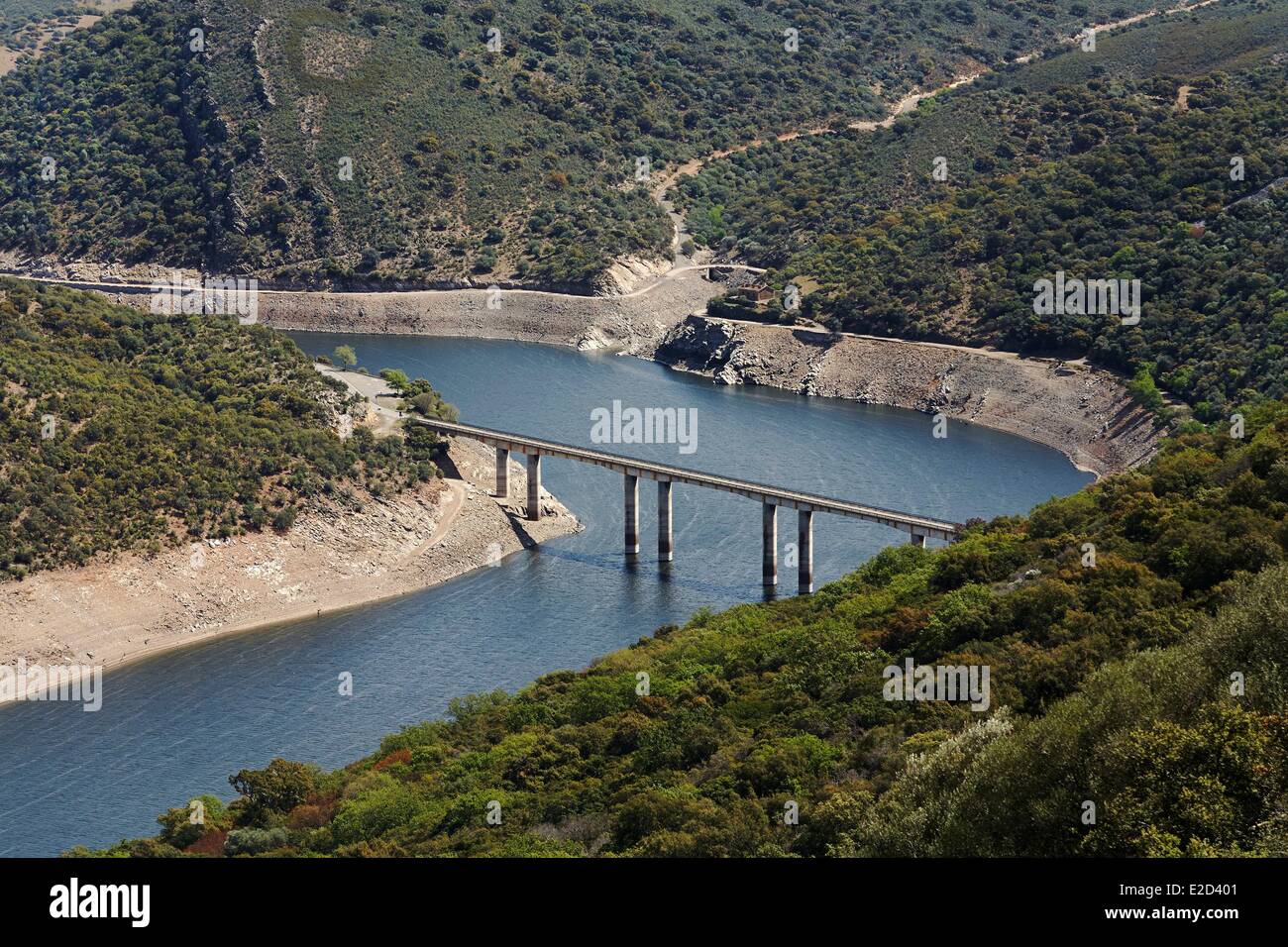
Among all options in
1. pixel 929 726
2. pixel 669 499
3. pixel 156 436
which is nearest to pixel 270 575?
pixel 156 436

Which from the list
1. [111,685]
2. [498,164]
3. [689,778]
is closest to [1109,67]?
[498,164]

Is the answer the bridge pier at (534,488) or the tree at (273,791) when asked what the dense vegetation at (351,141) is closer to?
the bridge pier at (534,488)

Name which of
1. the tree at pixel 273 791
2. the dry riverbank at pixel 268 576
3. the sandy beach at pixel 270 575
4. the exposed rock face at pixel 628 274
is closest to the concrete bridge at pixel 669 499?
the sandy beach at pixel 270 575

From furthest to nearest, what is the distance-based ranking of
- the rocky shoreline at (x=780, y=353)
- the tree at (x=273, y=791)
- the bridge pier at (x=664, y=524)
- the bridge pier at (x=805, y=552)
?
1. the rocky shoreline at (x=780, y=353)
2. the bridge pier at (x=664, y=524)
3. the bridge pier at (x=805, y=552)
4. the tree at (x=273, y=791)

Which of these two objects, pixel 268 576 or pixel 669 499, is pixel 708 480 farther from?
pixel 268 576

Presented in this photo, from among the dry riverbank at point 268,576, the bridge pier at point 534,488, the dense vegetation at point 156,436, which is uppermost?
the dense vegetation at point 156,436

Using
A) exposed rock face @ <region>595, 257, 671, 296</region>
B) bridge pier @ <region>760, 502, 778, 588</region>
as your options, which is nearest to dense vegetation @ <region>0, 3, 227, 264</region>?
exposed rock face @ <region>595, 257, 671, 296</region>
